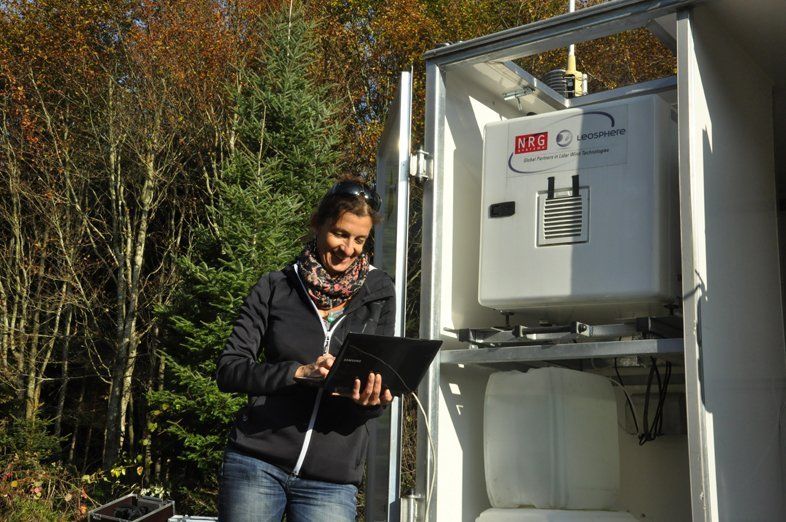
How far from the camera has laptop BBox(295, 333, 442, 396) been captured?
6.62 feet

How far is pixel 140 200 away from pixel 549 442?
871cm

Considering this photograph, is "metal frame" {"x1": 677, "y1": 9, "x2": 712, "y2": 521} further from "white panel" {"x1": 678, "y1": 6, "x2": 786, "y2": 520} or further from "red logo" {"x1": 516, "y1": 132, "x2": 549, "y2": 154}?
"red logo" {"x1": 516, "y1": 132, "x2": 549, "y2": 154}

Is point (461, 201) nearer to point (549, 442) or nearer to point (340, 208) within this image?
point (340, 208)

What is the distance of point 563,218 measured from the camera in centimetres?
259

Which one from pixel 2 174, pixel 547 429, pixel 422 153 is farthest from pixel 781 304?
pixel 2 174

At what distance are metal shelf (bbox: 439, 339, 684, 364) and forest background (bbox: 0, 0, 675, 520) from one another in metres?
5.23

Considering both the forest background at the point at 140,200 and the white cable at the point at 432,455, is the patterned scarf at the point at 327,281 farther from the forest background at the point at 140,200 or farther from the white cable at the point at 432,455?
the forest background at the point at 140,200

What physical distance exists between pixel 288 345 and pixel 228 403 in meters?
5.31

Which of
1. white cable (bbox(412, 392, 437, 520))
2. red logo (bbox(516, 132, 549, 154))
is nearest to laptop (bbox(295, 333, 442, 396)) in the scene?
white cable (bbox(412, 392, 437, 520))

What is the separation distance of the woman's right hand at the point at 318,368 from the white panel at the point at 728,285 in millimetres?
915

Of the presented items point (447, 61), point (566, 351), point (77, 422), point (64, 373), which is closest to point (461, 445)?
point (566, 351)

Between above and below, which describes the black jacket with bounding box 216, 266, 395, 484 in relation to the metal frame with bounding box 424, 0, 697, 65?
below

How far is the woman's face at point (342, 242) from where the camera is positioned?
7.67 ft

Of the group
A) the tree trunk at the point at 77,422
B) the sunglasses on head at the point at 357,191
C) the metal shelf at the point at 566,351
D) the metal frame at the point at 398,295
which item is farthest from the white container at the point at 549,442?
the tree trunk at the point at 77,422
